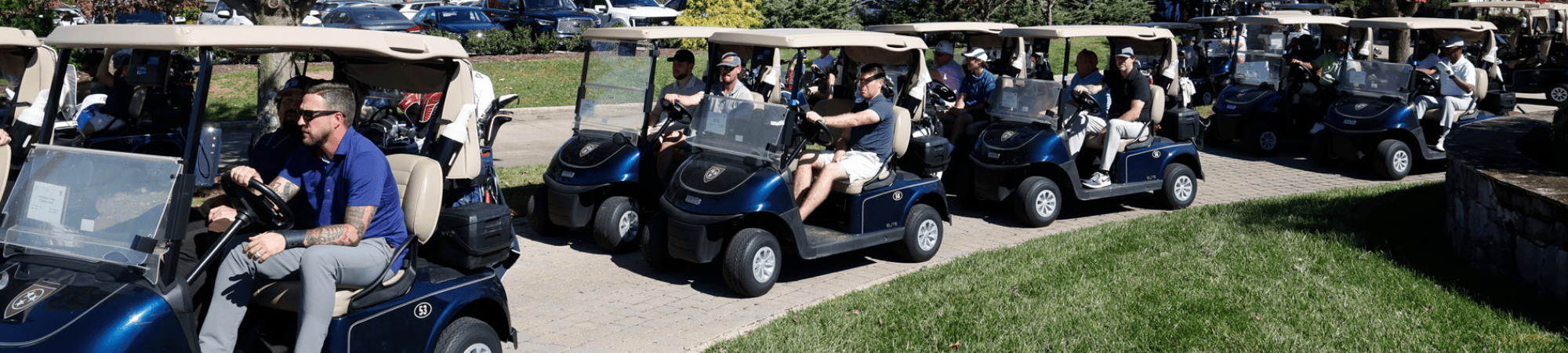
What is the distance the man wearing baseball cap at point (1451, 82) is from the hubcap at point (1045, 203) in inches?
176

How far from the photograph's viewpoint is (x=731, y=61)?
7.96 metres

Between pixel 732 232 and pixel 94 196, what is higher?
pixel 94 196

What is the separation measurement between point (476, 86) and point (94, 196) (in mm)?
5233

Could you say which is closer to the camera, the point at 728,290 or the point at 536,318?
the point at 536,318

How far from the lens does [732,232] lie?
6.64 metres

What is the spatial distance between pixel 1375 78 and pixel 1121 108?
3.38 metres

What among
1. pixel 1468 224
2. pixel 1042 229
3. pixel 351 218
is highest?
pixel 351 218

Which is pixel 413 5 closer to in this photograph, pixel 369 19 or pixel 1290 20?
pixel 369 19

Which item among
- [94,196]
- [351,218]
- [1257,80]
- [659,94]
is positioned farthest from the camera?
[1257,80]

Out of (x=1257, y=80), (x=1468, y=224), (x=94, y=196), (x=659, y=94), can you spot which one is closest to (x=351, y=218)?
(x=94, y=196)

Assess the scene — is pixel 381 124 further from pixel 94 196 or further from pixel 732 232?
pixel 94 196

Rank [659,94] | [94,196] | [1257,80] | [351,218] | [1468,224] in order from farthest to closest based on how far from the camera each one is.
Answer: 1. [1257,80]
2. [659,94]
3. [1468,224]
4. [351,218]
5. [94,196]

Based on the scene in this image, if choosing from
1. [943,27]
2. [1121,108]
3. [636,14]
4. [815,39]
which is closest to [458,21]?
[636,14]

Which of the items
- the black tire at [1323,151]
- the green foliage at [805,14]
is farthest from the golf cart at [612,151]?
the green foliage at [805,14]
